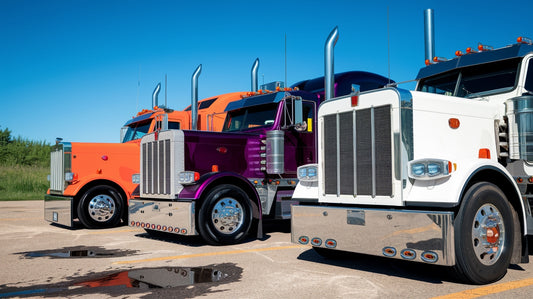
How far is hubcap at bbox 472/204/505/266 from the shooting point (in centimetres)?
468

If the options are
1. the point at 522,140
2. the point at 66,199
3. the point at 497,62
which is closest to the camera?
the point at 522,140

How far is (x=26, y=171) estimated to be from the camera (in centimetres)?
3212

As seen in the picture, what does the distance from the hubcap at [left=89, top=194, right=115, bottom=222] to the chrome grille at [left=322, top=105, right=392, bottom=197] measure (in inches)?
242

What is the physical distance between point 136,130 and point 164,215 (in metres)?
5.04

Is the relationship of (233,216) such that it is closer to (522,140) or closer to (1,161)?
(522,140)

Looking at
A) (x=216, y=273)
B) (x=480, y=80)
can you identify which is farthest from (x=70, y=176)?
(x=480, y=80)

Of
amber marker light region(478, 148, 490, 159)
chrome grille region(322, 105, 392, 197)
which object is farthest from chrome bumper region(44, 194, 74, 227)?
amber marker light region(478, 148, 490, 159)

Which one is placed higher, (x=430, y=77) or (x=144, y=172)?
(x=430, y=77)

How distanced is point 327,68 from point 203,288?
493cm

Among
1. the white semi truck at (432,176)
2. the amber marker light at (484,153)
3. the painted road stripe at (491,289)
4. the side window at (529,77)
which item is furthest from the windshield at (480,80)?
the painted road stripe at (491,289)

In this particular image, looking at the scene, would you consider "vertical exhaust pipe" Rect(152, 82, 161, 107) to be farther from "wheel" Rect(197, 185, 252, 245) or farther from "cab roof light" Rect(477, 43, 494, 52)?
"cab roof light" Rect(477, 43, 494, 52)

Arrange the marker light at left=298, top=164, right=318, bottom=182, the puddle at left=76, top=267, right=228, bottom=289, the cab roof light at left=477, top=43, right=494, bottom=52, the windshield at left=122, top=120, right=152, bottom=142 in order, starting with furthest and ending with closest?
the windshield at left=122, top=120, right=152, bottom=142 → the cab roof light at left=477, top=43, right=494, bottom=52 → the marker light at left=298, top=164, right=318, bottom=182 → the puddle at left=76, top=267, right=228, bottom=289

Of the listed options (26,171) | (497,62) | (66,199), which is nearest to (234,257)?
(497,62)

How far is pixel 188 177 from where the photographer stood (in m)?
7.65
